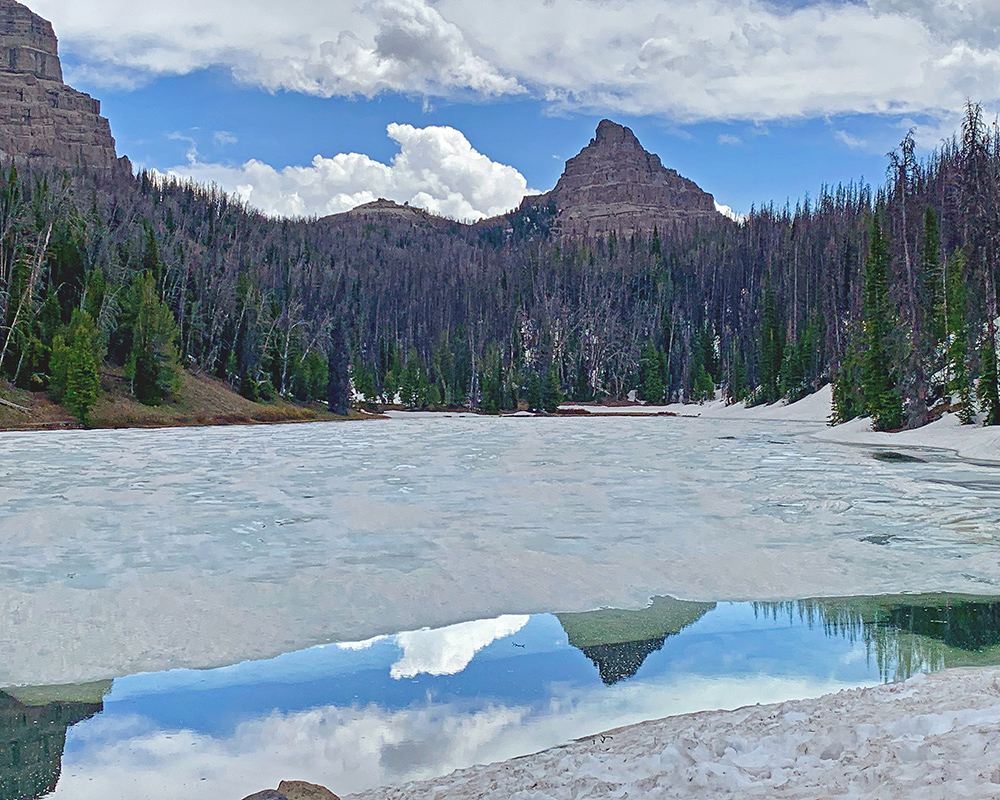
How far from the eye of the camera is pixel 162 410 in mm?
52281

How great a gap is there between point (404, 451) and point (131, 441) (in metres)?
12.1

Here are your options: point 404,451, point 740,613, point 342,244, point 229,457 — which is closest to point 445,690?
point 740,613

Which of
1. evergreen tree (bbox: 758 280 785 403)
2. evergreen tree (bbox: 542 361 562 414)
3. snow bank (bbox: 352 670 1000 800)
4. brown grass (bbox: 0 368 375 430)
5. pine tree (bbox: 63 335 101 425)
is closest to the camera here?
snow bank (bbox: 352 670 1000 800)

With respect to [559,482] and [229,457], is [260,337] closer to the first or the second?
[229,457]

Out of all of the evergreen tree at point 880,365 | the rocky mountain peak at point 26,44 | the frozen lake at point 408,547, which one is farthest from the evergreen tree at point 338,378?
the rocky mountain peak at point 26,44

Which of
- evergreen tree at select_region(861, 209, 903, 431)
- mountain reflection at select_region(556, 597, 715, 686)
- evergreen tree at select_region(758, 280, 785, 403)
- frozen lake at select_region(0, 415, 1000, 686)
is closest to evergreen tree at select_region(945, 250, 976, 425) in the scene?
evergreen tree at select_region(861, 209, 903, 431)

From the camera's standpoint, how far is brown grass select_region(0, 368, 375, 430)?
45.0 m

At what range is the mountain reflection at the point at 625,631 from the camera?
7.39 m

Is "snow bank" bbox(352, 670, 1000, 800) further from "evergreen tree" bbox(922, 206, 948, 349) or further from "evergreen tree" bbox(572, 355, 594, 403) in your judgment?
"evergreen tree" bbox(572, 355, 594, 403)

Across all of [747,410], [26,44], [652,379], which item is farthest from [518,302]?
[26,44]

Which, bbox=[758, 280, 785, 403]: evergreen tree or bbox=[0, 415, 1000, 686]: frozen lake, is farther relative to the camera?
bbox=[758, 280, 785, 403]: evergreen tree

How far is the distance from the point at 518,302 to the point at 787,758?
119 meters

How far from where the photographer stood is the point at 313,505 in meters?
15.5

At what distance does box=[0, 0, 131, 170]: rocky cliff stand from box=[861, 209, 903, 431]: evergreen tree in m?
164
